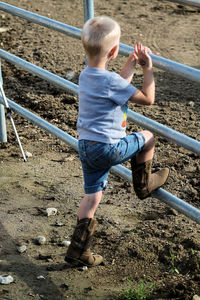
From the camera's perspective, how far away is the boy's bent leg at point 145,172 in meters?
2.80

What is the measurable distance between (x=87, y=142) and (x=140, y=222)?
3.25 ft

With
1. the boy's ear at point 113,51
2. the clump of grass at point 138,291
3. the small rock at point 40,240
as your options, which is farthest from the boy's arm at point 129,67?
the small rock at point 40,240

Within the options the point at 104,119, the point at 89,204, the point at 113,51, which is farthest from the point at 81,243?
the point at 113,51

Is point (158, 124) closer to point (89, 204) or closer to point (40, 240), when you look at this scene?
point (89, 204)

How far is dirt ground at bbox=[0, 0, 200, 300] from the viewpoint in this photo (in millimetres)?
2930

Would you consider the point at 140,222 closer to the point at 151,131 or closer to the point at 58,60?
the point at 151,131

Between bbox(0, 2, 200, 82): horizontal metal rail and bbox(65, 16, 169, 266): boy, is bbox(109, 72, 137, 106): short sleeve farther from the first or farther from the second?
bbox(0, 2, 200, 82): horizontal metal rail

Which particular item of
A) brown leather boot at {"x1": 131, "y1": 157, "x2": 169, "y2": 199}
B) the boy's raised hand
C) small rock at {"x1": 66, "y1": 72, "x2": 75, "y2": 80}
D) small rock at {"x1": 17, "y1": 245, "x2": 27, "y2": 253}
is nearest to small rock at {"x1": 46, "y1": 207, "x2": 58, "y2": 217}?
small rock at {"x1": 17, "y1": 245, "x2": 27, "y2": 253}

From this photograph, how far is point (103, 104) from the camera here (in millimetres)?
2600

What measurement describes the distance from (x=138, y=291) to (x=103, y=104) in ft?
2.84

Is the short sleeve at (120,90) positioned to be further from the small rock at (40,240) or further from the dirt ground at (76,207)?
the small rock at (40,240)

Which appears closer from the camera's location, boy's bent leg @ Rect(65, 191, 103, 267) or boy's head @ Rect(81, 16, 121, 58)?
boy's head @ Rect(81, 16, 121, 58)

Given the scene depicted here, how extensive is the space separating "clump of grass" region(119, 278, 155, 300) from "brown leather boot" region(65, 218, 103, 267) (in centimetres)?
27

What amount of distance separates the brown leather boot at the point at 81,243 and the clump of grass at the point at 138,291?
0.27 metres
